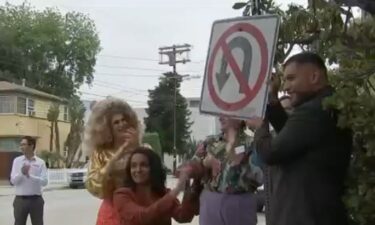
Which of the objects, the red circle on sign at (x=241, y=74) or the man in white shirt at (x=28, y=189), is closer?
the red circle on sign at (x=241, y=74)

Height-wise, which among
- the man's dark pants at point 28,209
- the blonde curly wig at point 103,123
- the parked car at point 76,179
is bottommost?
the parked car at point 76,179

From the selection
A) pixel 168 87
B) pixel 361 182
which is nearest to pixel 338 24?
pixel 361 182

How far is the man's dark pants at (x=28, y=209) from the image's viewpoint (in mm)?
10312

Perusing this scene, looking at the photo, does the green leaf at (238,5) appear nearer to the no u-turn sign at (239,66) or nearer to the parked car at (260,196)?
the no u-turn sign at (239,66)

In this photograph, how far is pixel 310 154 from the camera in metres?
3.39

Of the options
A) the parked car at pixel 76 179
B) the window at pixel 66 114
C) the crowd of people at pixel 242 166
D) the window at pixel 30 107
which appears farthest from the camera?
the window at pixel 66 114

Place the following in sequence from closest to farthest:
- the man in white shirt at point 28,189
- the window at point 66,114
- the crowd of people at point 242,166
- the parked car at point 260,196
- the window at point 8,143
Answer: the crowd of people at point 242,166 → the parked car at point 260,196 → the man in white shirt at point 28,189 → the window at point 8,143 → the window at point 66,114

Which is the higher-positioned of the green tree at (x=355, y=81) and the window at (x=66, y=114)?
the window at (x=66, y=114)

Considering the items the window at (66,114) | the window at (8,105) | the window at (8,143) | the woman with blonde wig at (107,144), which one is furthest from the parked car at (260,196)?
the window at (66,114)

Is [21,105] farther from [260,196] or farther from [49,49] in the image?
[260,196]

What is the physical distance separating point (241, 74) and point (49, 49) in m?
70.1

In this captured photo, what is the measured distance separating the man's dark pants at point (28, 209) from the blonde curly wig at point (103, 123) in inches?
227

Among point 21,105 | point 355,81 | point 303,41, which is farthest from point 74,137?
point 355,81

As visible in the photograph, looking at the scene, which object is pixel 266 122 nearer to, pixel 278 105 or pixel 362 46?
pixel 278 105
